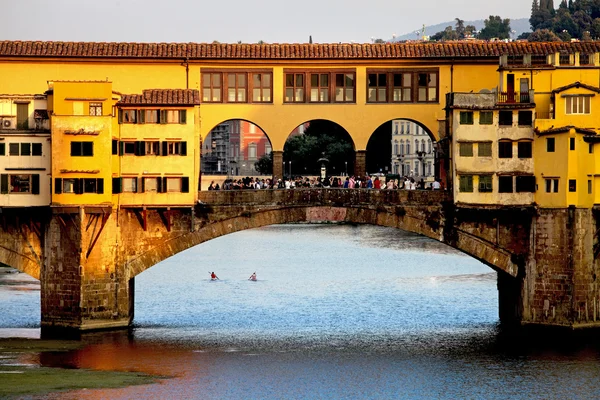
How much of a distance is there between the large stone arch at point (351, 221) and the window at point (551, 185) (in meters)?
3.87

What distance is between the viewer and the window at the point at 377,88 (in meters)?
71.6

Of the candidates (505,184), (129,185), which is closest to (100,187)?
(129,185)

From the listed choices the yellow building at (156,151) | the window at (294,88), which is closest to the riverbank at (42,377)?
the yellow building at (156,151)

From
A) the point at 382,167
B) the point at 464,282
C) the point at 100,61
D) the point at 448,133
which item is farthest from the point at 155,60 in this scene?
the point at 382,167

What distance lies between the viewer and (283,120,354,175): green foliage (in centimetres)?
14275

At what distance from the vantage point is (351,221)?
2675 inches

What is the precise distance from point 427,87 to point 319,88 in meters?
5.89

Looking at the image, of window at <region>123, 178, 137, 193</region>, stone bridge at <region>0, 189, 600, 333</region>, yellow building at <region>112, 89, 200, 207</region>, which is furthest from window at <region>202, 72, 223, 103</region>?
window at <region>123, 178, 137, 193</region>

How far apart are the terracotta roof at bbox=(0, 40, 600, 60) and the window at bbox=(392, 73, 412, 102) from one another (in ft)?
A: 3.75

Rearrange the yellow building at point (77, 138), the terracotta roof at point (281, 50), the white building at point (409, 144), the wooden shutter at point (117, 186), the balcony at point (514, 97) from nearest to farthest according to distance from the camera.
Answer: the yellow building at point (77, 138), the wooden shutter at point (117, 186), the balcony at point (514, 97), the terracotta roof at point (281, 50), the white building at point (409, 144)

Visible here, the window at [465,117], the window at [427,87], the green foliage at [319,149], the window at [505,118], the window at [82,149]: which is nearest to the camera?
the window at [82,149]

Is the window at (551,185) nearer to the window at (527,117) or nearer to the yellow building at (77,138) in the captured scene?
the window at (527,117)

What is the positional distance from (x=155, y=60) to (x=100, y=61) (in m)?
2.94

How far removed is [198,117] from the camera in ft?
223
